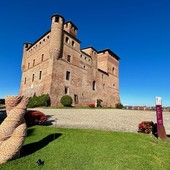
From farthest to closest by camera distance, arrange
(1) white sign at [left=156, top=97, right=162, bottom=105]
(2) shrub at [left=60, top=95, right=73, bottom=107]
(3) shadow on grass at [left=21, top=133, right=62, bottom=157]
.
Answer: (2) shrub at [left=60, top=95, right=73, bottom=107] < (1) white sign at [left=156, top=97, right=162, bottom=105] < (3) shadow on grass at [left=21, top=133, right=62, bottom=157]

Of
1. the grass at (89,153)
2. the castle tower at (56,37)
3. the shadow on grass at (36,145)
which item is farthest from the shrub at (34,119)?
the castle tower at (56,37)

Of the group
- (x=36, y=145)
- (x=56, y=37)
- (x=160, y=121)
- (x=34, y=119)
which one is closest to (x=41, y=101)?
(x=56, y=37)

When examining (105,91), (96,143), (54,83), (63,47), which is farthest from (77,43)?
(96,143)

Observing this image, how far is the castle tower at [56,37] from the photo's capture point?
28.1 meters

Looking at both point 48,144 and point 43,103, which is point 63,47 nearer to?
point 43,103

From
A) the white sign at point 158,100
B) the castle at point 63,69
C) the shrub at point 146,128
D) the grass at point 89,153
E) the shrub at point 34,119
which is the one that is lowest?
the grass at point 89,153

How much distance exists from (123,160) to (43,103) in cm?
2098

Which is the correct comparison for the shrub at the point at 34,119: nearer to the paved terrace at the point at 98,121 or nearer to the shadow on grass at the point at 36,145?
the paved terrace at the point at 98,121

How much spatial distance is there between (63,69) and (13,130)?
82.2ft

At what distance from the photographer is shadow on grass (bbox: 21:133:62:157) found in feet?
19.5

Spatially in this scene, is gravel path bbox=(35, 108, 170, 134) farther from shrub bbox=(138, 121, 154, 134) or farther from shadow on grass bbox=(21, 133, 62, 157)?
shadow on grass bbox=(21, 133, 62, 157)

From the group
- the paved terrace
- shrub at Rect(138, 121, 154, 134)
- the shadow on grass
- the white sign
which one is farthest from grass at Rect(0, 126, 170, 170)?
the paved terrace

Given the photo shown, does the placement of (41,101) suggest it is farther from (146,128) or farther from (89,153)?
(89,153)

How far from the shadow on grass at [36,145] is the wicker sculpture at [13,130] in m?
0.73
